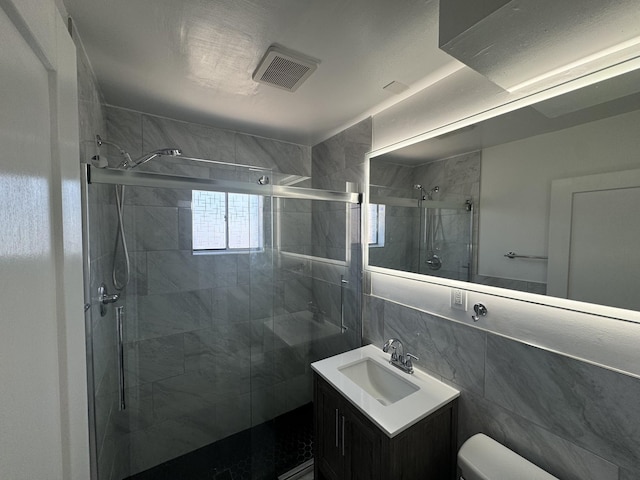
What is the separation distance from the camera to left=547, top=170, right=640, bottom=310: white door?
2.94ft

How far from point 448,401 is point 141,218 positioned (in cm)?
219

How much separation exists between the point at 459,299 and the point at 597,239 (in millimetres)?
594

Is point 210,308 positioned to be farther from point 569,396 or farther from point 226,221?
point 569,396

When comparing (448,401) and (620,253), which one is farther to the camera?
(448,401)

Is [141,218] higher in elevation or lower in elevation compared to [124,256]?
higher

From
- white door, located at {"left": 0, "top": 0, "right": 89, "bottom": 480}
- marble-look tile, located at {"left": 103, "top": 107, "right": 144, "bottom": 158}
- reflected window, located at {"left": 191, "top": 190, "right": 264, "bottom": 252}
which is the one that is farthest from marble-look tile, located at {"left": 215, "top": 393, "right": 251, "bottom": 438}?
marble-look tile, located at {"left": 103, "top": 107, "right": 144, "bottom": 158}

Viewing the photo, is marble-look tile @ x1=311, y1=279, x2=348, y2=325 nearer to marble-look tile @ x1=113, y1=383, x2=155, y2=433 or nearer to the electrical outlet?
the electrical outlet

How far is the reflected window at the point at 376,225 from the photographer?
1.94 m

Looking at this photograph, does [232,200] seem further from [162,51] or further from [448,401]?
[448,401]

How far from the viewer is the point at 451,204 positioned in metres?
1.51

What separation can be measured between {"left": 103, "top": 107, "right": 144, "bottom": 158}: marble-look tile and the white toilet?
8.48 ft

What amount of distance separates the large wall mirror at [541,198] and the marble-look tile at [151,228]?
1.70 m

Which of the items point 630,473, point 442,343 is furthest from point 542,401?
point 442,343

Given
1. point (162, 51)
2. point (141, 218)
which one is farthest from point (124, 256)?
point (162, 51)
